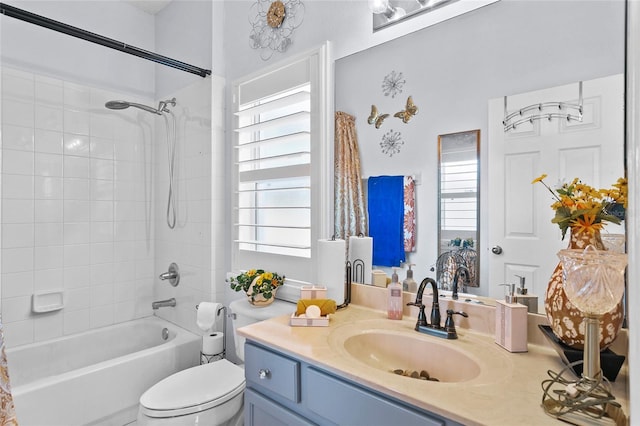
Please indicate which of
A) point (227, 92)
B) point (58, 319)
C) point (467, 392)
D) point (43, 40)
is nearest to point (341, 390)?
point (467, 392)

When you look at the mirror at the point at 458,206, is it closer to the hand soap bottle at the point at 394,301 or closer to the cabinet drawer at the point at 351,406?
the hand soap bottle at the point at 394,301

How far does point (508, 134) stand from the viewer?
3.96 feet

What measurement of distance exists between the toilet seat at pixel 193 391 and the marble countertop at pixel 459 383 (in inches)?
18.6

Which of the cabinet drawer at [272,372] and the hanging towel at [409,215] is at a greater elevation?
the hanging towel at [409,215]

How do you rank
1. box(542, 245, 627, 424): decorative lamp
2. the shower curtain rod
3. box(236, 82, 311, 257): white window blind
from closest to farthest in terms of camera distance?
1. box(542, 245, 627, 424): decorative lamp
2. the shower curtain rod
3. box(236, 82, 311, 257): white window blind

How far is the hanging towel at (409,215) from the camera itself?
56.1 inches

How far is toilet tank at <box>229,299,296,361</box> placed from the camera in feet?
5.59

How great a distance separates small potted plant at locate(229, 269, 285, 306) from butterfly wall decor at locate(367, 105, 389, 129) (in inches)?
35.4

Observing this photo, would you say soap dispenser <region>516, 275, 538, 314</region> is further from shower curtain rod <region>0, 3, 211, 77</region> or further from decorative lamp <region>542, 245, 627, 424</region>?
shower curtain rod <region>0, 3, 211, 77</region>

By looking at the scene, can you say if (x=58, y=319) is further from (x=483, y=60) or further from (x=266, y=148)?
(x=483, y=60)

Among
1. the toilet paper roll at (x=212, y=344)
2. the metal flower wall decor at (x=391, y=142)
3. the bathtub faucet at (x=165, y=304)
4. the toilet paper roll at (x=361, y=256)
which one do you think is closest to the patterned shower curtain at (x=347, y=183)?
the toilet paper roll at (x=361, y=256)

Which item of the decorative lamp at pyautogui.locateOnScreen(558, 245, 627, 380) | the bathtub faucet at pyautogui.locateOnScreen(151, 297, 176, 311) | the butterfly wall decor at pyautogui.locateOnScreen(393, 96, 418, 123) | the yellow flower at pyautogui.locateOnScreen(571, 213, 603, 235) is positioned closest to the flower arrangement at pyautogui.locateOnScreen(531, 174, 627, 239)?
the yellow flower at pyautogui.locateOnScreen(571, 213, 603, 235)

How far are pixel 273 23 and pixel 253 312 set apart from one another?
1546 mm

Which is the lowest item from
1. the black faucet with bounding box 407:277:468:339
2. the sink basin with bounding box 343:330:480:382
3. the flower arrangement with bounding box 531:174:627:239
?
the sink basin with bounding box 343:330:480:382
